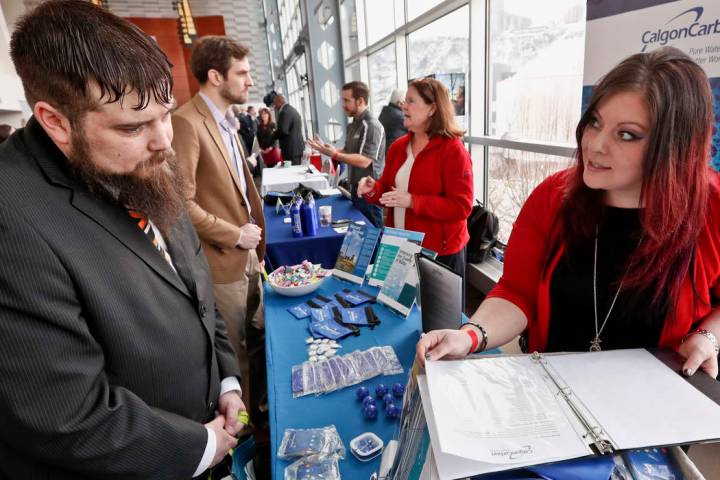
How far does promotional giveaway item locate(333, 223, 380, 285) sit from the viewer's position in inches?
67.7

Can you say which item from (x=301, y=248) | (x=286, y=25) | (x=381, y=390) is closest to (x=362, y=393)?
(x=381, y=390)

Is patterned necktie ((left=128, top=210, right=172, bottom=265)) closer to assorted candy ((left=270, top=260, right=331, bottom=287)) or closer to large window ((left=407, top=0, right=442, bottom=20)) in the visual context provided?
assorted candy ((left=270, top=260, right=331, bottom=287))

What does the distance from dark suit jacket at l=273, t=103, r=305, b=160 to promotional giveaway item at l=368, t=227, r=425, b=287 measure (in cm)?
603

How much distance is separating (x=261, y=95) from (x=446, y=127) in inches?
575

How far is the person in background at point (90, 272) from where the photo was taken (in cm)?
66

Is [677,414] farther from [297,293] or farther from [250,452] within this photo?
[297,293]

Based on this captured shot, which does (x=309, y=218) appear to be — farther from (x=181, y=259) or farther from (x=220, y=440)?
(x=220, y=440)

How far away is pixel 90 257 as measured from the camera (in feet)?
2.46

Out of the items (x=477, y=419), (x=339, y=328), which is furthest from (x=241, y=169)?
(x=477, y=419)

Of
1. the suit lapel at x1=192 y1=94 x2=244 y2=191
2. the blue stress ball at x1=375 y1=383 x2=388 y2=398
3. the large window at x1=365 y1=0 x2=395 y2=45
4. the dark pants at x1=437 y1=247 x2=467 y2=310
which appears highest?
the large window at x1=365 y1=0 x2=395 y2=45

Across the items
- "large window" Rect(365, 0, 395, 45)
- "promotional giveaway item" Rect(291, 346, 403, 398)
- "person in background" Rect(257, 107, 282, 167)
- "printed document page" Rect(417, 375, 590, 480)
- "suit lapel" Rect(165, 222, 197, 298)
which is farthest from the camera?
"person in background" Rect(257, 107, 282, 167)

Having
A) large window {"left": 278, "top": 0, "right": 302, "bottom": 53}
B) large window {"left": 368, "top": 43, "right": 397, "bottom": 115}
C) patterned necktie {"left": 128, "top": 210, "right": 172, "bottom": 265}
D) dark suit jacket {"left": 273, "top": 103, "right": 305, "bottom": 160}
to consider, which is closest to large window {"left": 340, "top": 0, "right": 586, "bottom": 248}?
large window {"left": 368, "top": 43, "right": 397, "bottom": 115}

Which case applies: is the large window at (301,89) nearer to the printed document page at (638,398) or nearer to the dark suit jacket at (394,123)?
the dark suit jacket at (394,123)

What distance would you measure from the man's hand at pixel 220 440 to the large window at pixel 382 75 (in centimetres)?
530
